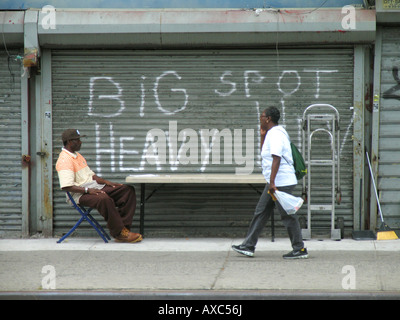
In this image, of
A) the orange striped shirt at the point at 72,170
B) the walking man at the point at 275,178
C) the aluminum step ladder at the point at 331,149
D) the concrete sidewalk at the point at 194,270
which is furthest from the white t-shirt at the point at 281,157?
the orange striped shirt at the point at 72,170

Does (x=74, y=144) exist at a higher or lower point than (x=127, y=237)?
higher

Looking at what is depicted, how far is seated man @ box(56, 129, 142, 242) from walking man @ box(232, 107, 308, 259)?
1925mm

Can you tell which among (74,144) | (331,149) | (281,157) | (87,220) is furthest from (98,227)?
(331,149)

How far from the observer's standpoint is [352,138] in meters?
9.73

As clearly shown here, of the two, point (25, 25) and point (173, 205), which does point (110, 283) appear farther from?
point (25, 25)

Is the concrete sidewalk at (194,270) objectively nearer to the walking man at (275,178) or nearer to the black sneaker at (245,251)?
the black sneaker at (245,251)

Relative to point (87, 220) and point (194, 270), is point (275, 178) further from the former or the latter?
point (87, 220)

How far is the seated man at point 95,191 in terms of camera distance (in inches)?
354

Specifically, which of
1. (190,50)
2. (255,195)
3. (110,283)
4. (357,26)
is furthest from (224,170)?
(110,283)

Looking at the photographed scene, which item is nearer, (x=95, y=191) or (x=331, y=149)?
(x=95, y=191)

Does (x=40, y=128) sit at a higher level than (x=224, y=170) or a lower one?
higher

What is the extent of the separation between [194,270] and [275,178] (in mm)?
1457

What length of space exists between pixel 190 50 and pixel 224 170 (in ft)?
6.03

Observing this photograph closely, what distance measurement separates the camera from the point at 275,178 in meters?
7.87
